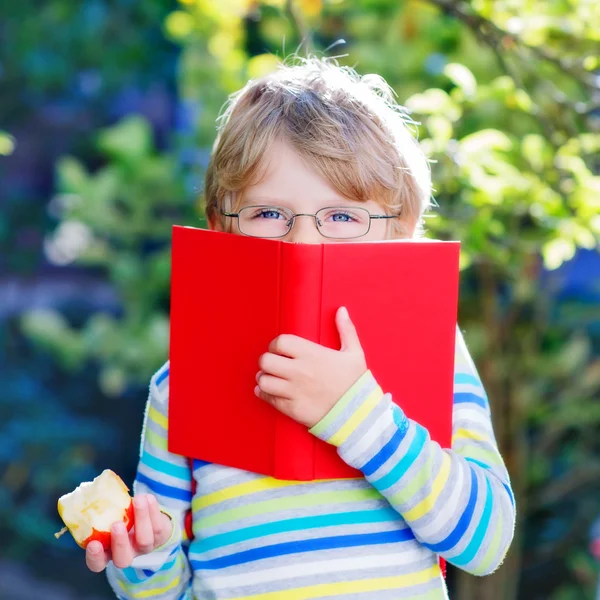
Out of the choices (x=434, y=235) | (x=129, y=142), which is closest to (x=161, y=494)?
(x=434, y=235)

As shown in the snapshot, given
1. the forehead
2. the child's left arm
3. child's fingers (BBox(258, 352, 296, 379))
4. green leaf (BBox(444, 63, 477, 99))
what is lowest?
the child's left arm

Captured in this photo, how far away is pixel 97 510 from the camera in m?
1.17

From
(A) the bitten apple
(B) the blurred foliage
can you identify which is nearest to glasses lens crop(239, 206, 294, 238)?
(A) the bitten apple

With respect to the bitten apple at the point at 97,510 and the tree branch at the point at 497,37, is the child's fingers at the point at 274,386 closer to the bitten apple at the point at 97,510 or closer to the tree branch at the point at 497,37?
the bitten apple at the point at 97,510

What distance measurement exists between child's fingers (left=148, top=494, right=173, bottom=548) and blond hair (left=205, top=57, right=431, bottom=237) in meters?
0.43

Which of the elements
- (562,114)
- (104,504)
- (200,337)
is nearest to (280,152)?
(200,337)

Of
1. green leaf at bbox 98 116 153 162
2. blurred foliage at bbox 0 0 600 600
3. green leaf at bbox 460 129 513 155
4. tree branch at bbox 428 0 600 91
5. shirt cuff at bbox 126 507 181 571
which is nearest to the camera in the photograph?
shirt cuff at bbox 126 507 181 571

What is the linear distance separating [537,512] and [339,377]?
2.42 m

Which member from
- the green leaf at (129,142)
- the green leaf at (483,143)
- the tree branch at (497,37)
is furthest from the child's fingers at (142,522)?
the green leaf at (129,142)

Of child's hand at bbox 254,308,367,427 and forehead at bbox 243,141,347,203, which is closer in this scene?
child's hand at bbox 254,308,367,427

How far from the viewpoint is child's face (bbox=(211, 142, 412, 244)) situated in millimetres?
1253

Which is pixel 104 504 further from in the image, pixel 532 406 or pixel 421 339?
pixel 532 406

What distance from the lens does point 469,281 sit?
10.5ft

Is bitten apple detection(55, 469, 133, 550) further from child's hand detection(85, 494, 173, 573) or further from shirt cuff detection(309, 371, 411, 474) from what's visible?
shirt cuff detection(309, 371, 411, 474)
